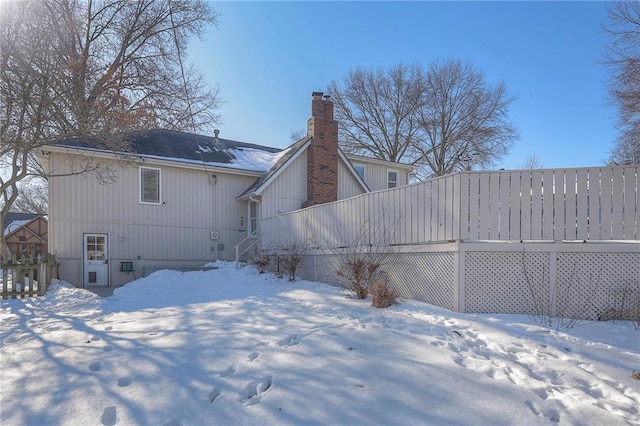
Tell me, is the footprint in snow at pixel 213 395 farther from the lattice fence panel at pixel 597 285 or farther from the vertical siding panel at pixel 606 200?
the vertical siding panel at pixel 606 200

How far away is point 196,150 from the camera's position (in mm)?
15062

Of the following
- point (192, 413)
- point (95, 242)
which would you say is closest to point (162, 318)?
point (192, 413)

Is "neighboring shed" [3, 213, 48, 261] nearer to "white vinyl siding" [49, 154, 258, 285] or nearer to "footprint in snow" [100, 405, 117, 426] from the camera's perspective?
"white vinyl siding" [49, 154, 258, 285]

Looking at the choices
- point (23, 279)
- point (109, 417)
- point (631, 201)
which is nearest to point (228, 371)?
point (109, 417)

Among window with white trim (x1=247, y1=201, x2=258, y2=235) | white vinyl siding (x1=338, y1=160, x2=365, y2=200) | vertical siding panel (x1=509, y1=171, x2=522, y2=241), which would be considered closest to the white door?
window with white trim (x1=247, y1=201, x2=258, y2=235)

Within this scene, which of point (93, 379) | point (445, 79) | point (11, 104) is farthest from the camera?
point (445, 79)

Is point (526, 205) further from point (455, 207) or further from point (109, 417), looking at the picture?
point (109, 417)

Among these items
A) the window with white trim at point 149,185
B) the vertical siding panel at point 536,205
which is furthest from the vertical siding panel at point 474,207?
the window with white trim at point 149,185

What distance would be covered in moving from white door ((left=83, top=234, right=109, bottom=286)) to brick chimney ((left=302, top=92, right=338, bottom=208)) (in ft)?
22.7

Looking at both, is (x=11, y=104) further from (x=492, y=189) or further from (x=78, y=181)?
(x=492, y=189)

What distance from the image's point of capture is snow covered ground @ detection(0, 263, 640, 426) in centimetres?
307

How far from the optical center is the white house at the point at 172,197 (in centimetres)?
1200

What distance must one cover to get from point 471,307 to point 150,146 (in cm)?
1241

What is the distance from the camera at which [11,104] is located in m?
7.01
